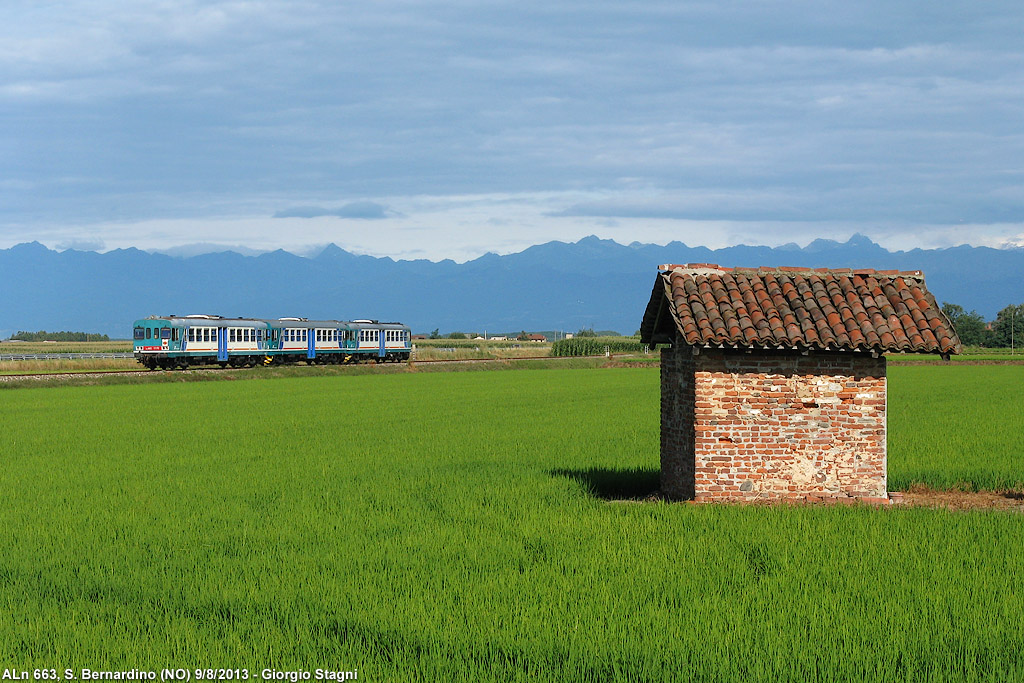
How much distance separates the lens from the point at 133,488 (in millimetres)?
16406

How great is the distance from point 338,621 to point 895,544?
6.56 metres

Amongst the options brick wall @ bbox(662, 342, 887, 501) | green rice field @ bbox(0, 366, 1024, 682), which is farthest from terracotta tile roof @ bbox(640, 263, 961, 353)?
green rice field @ bbox(0, 366, 1024, 682)

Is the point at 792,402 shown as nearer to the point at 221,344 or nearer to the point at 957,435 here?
the point at 957,435

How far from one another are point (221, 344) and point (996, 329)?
114 meters

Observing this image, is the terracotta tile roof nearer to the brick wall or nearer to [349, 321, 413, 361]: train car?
the brick wall

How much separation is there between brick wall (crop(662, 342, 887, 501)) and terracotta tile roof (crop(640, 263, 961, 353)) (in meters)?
0.38

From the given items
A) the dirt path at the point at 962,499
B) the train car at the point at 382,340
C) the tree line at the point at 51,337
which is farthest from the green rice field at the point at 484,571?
the tree line at the point at 51,337

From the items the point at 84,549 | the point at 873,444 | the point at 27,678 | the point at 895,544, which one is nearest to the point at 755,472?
the point at 873,444

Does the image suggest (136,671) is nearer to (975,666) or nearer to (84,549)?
(84,549)

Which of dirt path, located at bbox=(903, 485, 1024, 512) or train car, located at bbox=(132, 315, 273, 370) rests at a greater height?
train car, located at bbox=(132, 315, 273, 370)

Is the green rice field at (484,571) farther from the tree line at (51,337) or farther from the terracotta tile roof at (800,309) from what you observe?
the tree line at (51,337)

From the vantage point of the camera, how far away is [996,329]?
138875mm

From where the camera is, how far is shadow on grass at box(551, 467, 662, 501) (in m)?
16.4

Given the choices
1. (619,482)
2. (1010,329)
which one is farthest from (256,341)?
(1010,329)
